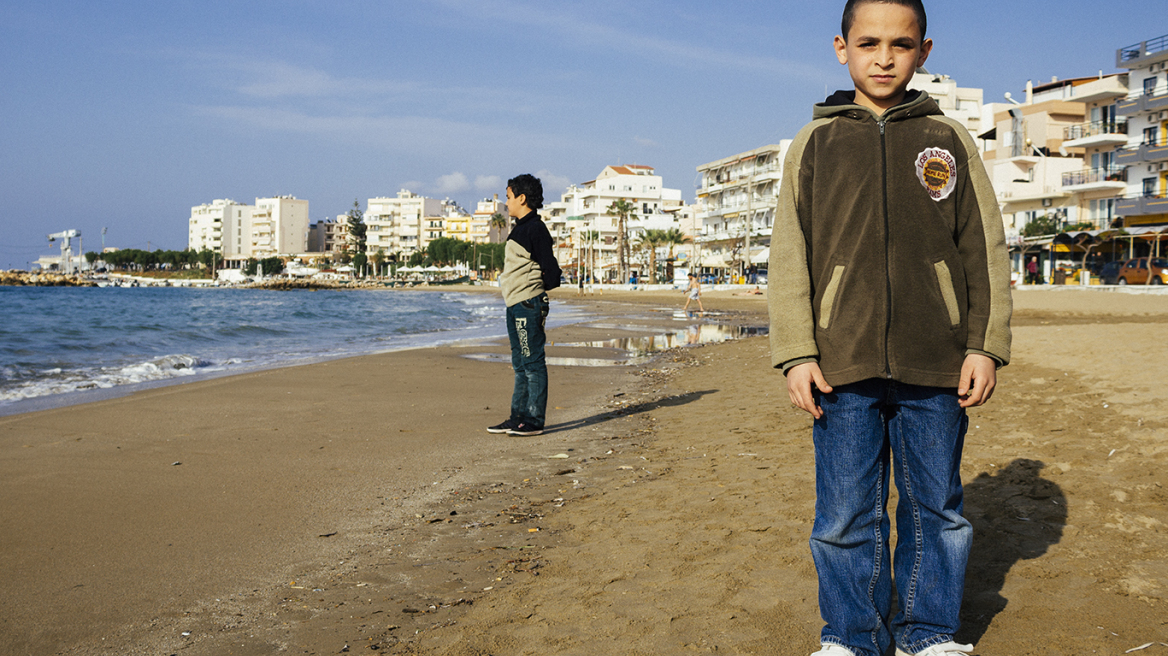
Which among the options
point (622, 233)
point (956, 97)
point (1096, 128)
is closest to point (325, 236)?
point (622, 233)

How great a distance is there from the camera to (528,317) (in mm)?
6227

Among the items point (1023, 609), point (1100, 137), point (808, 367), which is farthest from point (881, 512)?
point (1100, 137)

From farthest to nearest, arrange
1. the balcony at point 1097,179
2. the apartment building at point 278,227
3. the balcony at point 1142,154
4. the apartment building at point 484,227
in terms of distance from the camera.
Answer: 1. the apartment building at point 278,227
2. the apartment building at point 484,227
3. the balcony at point 1097,179
4. the balcony at point 1142,154

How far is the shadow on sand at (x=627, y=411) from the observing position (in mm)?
6629

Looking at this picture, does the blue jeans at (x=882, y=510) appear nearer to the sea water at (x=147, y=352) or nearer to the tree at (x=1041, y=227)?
the sea water at (x=147, y=352)

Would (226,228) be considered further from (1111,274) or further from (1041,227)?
(1111,274)

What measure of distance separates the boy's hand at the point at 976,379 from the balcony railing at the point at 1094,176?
52900 mm

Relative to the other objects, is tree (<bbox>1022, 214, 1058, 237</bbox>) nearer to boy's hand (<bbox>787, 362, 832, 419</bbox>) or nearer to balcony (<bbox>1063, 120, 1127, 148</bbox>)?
balcony (<bbox>1063, 120, 1127, 148</bbox>)

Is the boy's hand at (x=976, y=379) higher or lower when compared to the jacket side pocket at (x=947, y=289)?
lower

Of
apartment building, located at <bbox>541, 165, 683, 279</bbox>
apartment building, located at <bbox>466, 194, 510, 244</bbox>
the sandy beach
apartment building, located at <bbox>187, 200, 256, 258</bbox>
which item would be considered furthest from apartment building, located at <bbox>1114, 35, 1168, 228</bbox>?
apartment building, located at <bbox>187, 200, 256, 258</bbox>

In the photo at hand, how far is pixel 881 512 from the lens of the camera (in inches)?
88.5

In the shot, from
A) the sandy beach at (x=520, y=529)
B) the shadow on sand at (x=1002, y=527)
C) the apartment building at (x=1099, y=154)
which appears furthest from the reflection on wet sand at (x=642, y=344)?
the apartment building at (x=1099, y=154)

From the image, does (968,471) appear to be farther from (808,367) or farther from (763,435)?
(808,367)

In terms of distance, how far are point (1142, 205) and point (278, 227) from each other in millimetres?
151798
